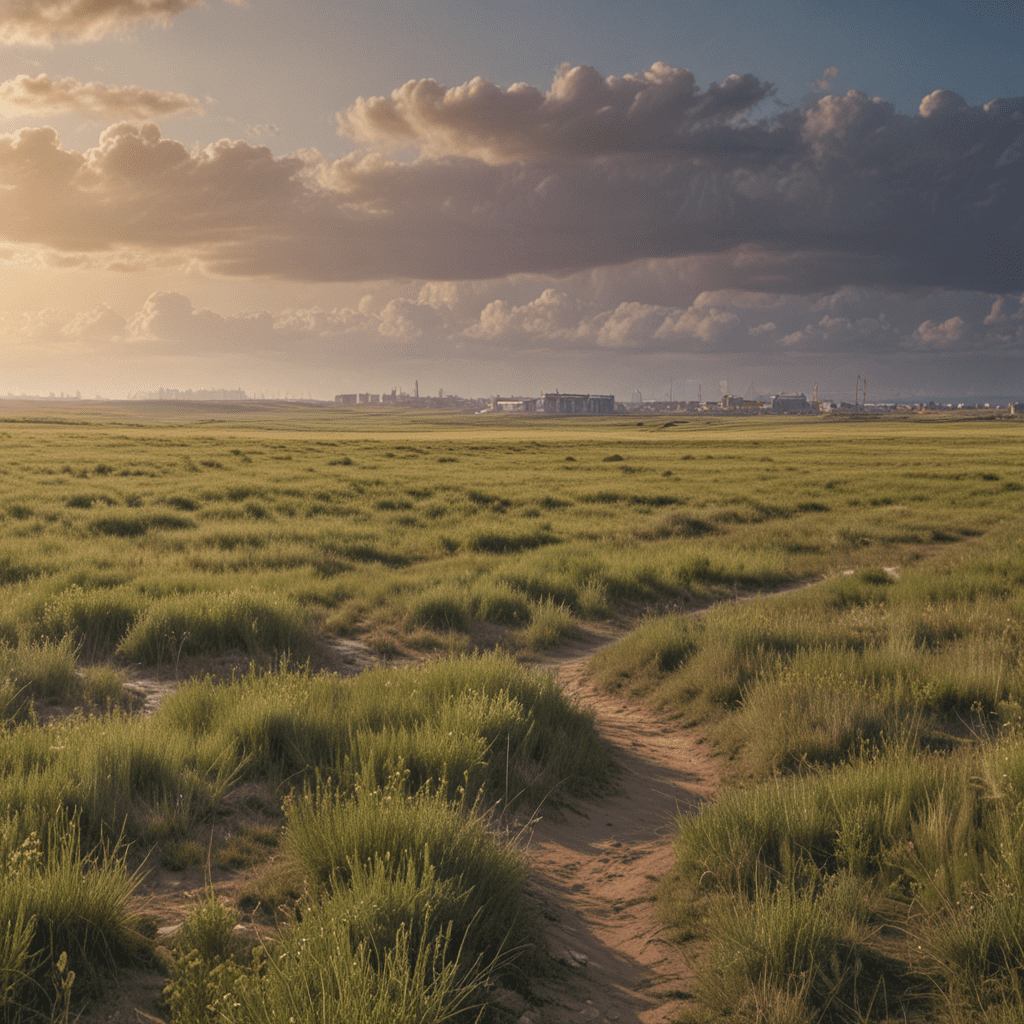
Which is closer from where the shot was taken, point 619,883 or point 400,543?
point 619,883

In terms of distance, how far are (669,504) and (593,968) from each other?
83.7ft

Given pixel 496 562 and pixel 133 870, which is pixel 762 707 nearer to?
pixel 133 870

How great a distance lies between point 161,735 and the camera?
237 inches

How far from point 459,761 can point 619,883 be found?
145 centimetres

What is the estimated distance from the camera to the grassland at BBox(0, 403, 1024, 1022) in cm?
352

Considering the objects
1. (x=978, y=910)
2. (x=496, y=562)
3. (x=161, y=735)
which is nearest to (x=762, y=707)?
(x=978, y=910)

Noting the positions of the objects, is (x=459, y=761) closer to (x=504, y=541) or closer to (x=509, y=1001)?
(x=509, y=1001)

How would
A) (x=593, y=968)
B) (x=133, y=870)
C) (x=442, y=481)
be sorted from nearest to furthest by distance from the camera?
1. (x=593, y=968)
2. (x=133, y=870)
3. (x=442, y=481)

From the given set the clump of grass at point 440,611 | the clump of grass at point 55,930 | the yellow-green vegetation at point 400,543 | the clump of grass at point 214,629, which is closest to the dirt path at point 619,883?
the clump of grass at point 55,930

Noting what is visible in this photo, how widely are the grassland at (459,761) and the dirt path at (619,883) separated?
0.89 feet

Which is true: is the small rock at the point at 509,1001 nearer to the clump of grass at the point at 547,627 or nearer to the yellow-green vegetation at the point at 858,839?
the yellow-green vegetation at the point at 858,839

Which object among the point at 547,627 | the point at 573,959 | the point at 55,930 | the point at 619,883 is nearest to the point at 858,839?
the point at 619,883

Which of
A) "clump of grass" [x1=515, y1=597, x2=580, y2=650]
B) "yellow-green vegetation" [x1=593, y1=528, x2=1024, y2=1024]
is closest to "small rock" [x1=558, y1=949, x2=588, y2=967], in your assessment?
"yellow-green vegetation" [x1=593, y1=528, x2=1024, y2=1024]

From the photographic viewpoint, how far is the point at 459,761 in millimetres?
5688
